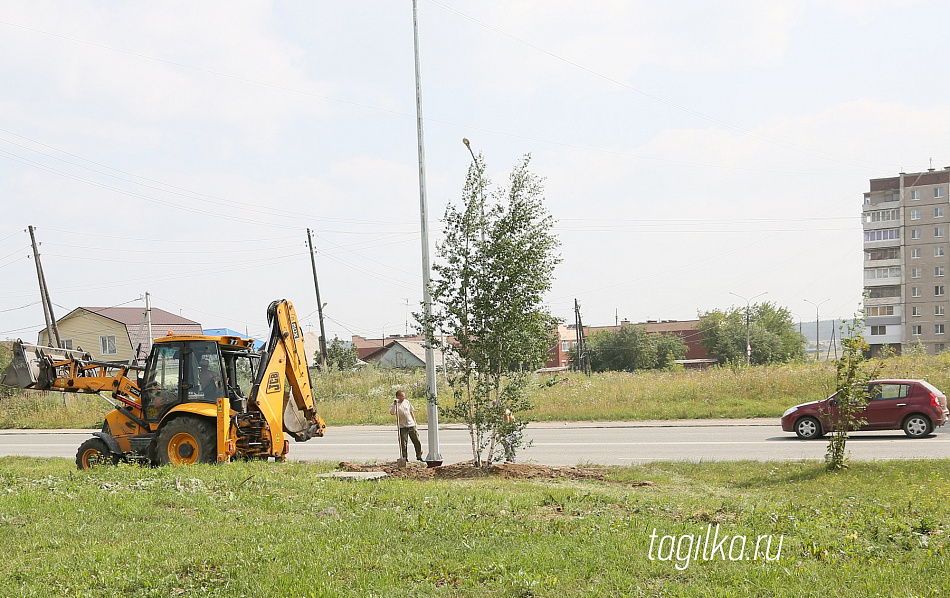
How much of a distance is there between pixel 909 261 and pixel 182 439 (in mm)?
96561

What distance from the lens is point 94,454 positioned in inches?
578

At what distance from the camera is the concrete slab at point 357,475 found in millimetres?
12492

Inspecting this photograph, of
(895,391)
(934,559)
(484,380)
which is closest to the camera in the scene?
(934,559)

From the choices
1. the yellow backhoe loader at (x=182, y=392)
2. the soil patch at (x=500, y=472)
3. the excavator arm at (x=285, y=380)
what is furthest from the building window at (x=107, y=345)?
the soil patch at (x=500, y=472)

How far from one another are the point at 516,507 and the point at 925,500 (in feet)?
17.6

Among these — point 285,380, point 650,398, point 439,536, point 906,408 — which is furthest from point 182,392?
point 650,398

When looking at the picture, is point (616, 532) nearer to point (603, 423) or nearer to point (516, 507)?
point (516, 507)

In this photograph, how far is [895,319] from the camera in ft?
297

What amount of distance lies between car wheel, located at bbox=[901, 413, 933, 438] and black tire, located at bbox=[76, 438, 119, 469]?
1807 cm

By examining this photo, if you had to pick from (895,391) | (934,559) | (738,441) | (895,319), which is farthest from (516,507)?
(895,319)

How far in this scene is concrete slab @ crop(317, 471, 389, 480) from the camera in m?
12.5

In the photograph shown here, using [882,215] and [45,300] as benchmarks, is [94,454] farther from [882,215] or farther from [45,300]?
[882,215]

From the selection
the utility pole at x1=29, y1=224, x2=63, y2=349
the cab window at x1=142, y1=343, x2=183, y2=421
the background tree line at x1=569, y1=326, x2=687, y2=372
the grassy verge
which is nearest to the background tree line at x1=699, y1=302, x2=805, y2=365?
the background tree line at x1=569, y1=326, x2=687, y2=372

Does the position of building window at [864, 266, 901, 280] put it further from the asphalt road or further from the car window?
the car window
